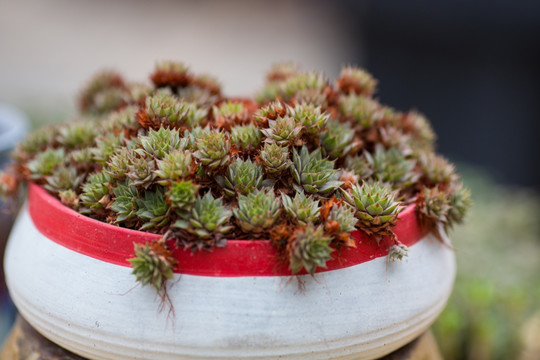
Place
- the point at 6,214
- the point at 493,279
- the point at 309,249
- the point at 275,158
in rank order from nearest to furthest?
the point at 309,249
the point at 275,158
the point at 6,214
the point at 493,279

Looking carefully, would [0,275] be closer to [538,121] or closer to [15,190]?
[15,190]

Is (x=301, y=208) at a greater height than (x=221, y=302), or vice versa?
(x=301, y=208)

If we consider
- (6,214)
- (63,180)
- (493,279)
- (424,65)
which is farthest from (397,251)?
(424,65)

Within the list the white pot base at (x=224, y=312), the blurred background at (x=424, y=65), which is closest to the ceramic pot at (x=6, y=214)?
the blurred background at (x=424, y=65)

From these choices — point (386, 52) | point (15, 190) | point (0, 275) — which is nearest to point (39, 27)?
point (386, 52)

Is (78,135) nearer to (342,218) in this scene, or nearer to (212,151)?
(212,151)

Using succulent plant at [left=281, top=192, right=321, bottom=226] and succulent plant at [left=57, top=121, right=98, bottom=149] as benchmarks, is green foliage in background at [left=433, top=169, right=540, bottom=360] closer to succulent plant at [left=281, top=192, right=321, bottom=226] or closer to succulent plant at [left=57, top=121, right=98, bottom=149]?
succulent plant at [left=281, top=192, right=321, bottom=226]

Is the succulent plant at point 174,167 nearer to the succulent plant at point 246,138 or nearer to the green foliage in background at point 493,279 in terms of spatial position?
the succulent plant at point 246,138
